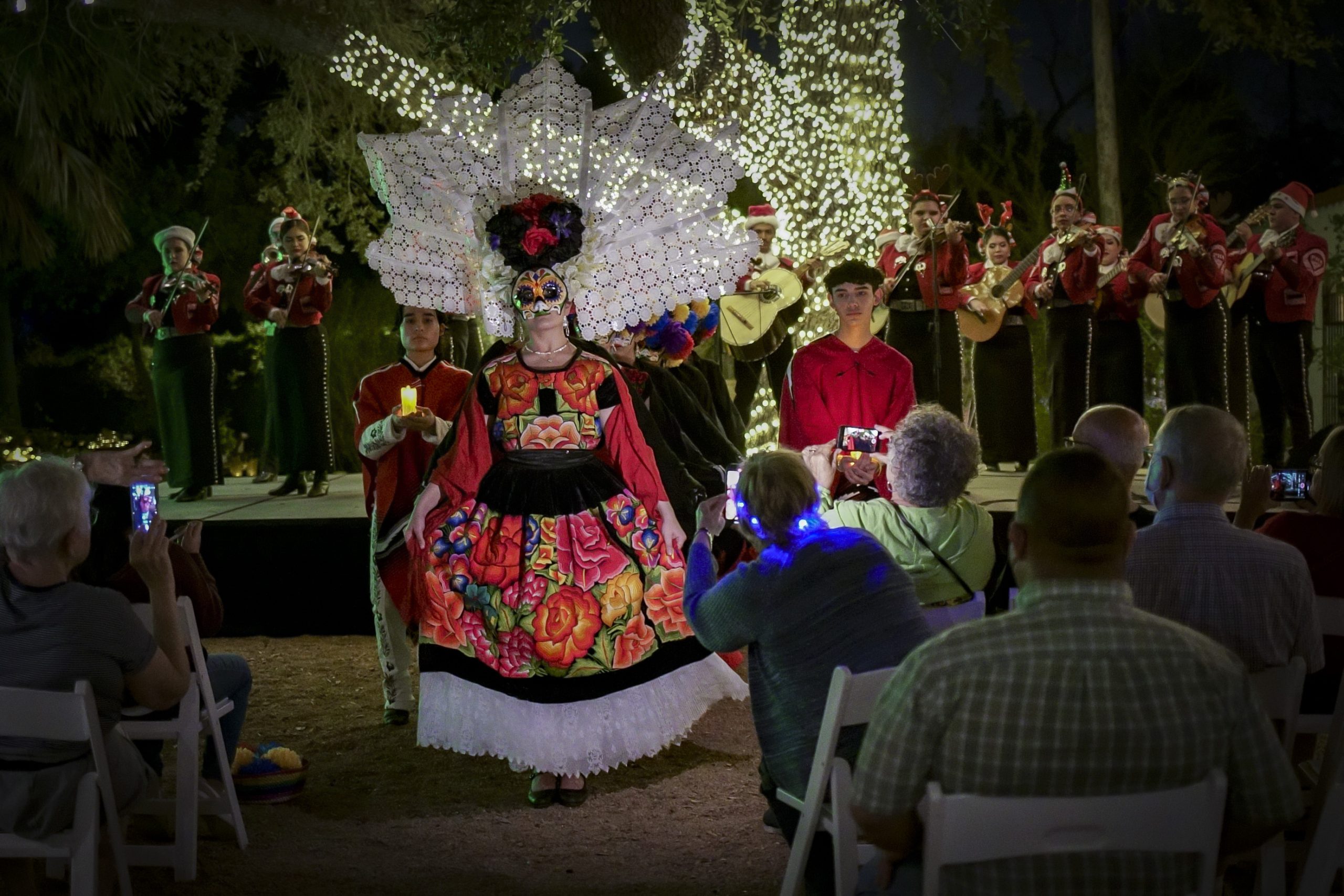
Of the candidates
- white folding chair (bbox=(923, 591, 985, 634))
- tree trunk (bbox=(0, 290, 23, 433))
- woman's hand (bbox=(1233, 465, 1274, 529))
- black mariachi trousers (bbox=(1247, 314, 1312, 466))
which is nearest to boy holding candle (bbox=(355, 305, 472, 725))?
white folding chair (bbox=(923, 591, 985, 634))

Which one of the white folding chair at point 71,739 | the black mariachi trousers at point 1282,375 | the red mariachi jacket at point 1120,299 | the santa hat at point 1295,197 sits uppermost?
the santa hat at point 1295,197

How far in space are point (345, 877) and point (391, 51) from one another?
6.31 meters

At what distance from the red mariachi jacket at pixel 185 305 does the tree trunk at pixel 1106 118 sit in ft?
29.6

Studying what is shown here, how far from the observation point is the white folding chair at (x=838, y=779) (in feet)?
8.43

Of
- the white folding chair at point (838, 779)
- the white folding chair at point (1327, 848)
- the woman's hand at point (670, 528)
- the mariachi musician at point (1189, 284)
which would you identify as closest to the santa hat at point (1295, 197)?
the mariachi musician at point (1189, 284)

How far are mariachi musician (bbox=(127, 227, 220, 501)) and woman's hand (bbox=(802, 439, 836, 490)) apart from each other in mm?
4657

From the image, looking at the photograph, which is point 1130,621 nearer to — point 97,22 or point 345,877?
point 345,877

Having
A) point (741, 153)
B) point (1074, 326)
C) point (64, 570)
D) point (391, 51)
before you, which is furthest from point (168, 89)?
point (64, 570)

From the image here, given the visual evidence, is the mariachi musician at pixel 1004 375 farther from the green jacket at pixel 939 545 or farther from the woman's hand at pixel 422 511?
the green jacket at pixel 939 545

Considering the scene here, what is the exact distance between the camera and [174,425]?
27.2 feet

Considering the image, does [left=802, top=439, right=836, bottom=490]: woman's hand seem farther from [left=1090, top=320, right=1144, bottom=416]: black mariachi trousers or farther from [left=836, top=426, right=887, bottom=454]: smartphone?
[left=1090, top=320, right=1144, bottom=416]: black mariachi trousers

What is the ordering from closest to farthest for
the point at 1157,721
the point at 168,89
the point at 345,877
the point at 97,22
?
the point at 1157,721 → the point at 345,877 → the point at 97,22 → the point at 168,89

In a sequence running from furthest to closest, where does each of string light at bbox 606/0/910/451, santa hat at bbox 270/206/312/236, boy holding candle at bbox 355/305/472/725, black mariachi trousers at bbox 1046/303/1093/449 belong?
string light at bbox 606/0/910/451 < black mariachi trousers at bbox 1046/303/1093/449 < santa hat at bbox 270/206/312/236 < boy holding candle at bbox 355/305/472/725

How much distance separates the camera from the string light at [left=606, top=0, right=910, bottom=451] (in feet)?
27.3
